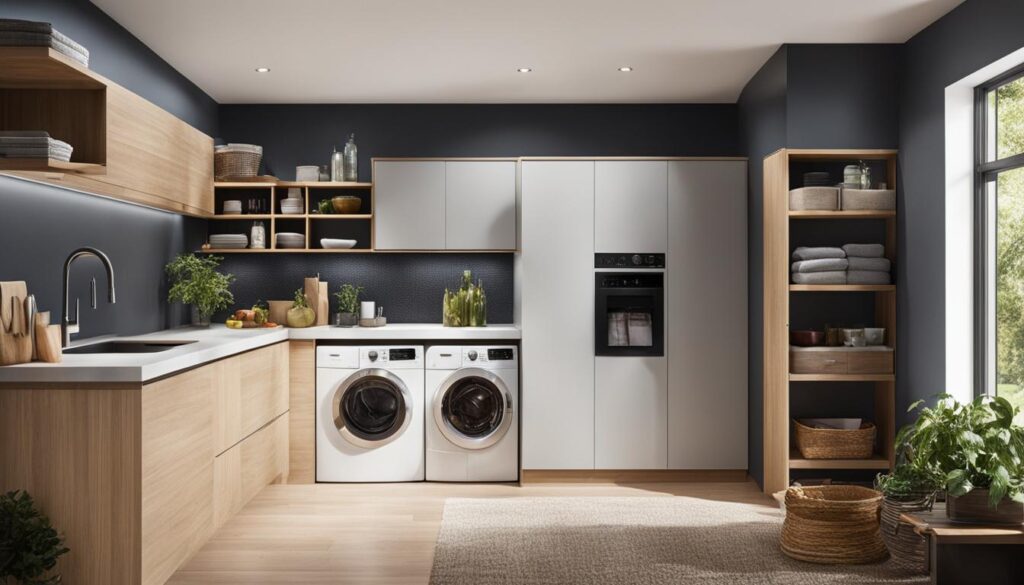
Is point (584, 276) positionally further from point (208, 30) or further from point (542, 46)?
point (208, 30)

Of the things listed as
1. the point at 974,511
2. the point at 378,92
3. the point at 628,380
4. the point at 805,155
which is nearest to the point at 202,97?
the point at 378,92

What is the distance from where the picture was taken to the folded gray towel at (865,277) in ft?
14.5

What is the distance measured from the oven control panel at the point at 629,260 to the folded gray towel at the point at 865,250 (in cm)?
113

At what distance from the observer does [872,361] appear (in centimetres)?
443

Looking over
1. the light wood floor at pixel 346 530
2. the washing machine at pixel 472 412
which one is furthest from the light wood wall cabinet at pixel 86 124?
the washing machine at pixel 472 412

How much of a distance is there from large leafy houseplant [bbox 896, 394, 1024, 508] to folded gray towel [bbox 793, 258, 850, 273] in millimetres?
1141

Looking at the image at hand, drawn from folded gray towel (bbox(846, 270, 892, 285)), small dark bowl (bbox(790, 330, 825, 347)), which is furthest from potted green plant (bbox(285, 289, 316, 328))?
folded gray towel (bbox(846, 270, 892, 285))

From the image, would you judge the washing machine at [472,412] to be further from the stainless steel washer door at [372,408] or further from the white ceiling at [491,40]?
the white ceiling at [491,40]

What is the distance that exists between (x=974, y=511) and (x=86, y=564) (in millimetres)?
3335

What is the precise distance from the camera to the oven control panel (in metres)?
5.18

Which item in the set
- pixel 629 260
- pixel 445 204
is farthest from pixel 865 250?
pixel 445 204

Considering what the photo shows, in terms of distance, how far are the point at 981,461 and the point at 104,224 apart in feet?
13.6

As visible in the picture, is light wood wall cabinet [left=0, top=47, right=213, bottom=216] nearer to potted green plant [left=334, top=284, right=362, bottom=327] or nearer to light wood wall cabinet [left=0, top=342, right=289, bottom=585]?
light wood wall cabinet [left=0, top=342, right=289, bottom=585]

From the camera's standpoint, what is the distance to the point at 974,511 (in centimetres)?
326
